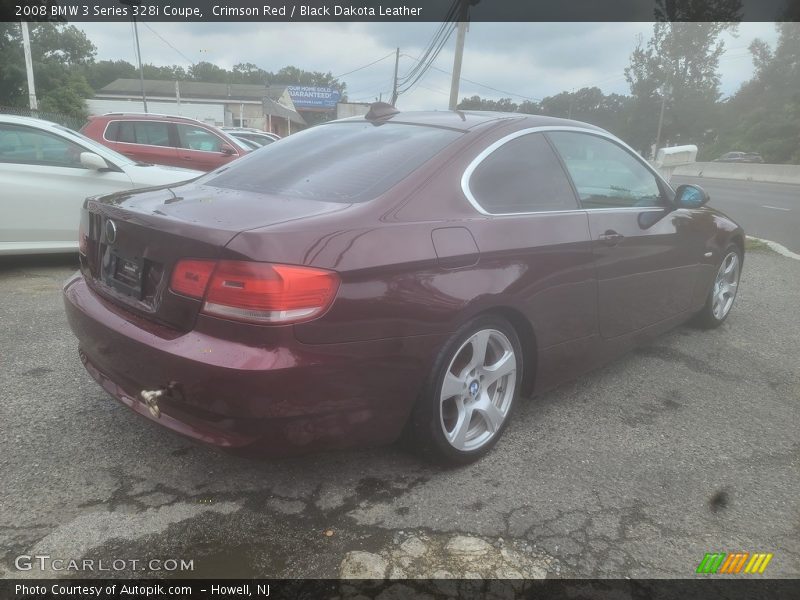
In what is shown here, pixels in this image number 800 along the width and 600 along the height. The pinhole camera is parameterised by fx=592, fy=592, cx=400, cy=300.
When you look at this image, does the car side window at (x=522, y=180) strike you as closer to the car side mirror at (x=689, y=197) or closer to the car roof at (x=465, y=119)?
the car roof at (x=465, y=119)

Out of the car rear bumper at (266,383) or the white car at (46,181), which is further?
the white car at (46,181)

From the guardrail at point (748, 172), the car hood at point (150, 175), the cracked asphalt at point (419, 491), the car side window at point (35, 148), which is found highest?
the car side window at point (35, 148)

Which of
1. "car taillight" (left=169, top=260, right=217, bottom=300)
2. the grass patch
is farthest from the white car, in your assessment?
the grass patch

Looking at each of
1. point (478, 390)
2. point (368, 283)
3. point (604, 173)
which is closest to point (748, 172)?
point (604, 173)

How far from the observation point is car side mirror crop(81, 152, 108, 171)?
5.64 metres

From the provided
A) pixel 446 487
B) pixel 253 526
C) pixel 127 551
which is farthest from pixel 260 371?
pixel 446 487

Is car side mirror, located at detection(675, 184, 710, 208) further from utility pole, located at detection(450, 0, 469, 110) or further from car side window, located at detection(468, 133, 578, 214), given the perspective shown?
utility pole, located at detection(450, 0, 469, 110)

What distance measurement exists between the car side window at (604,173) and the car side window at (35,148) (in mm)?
4815

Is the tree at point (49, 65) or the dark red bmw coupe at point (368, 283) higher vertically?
the tree at point (49, 65)

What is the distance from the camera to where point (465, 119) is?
300 centimetres

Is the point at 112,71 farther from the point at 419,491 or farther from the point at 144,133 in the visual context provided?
the point at 419,491

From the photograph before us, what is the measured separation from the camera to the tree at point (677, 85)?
192 ft

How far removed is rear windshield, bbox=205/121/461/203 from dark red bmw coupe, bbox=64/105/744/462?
0.01 m

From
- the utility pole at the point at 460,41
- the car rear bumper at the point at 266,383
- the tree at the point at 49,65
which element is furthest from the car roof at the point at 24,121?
the tree at the point at 49,65
